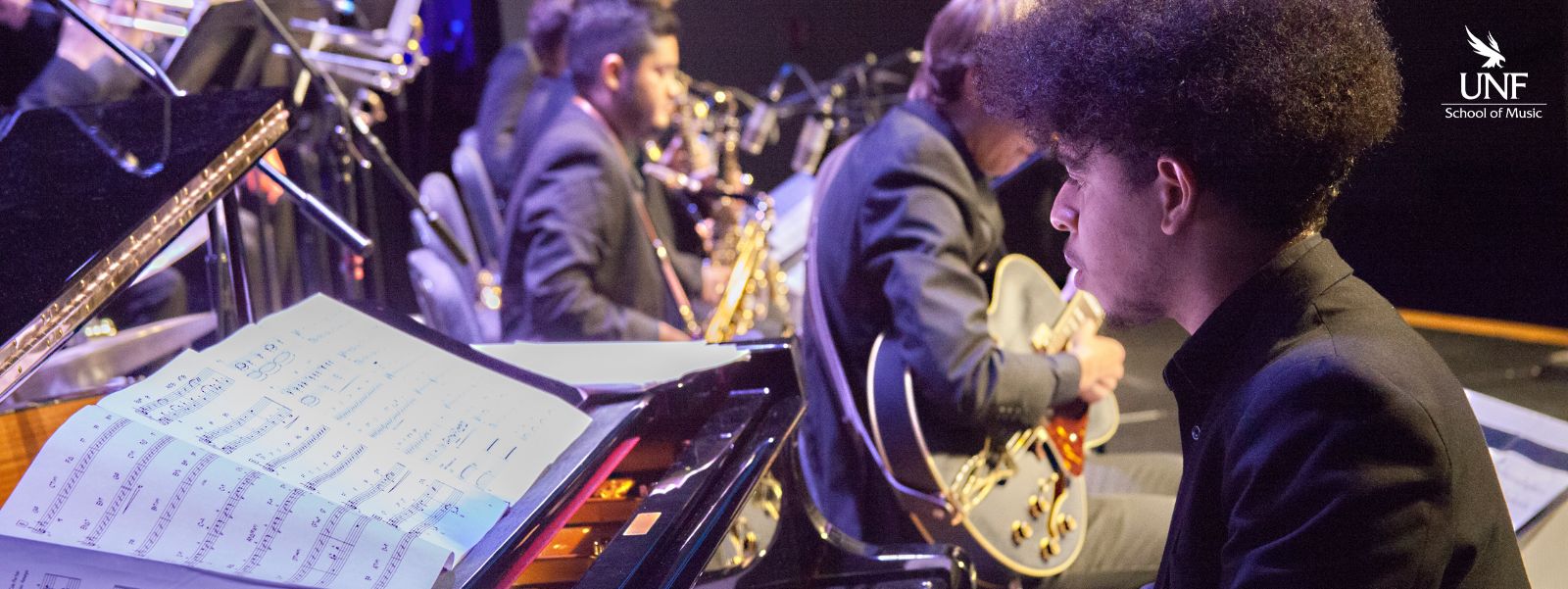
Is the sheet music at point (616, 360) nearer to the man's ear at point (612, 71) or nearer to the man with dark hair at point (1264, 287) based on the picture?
the man with dark hair at point (1264, 287)

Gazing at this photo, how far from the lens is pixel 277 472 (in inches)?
34.9

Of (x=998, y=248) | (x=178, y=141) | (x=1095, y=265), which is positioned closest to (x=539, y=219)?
(x=998, y=248)

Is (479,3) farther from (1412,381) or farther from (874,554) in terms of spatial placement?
(1412,381)

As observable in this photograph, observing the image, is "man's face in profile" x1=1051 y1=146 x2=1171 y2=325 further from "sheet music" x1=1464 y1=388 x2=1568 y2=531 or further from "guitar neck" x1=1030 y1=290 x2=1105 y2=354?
"guitar neck" x1=1030 y1=290 x2=1105 y2=354

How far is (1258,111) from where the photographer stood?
39.4 inches

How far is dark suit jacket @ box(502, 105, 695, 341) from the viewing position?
2.88m

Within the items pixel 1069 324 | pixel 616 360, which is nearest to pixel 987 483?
pixel 1069 324

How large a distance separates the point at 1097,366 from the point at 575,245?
1.33 meters

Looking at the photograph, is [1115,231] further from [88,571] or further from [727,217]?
[727,217]

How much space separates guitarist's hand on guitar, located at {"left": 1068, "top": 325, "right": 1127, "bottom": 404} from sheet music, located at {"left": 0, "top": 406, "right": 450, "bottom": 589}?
158 cm

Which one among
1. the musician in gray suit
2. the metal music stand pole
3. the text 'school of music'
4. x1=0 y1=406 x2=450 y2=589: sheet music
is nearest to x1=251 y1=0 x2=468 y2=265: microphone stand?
the text 'school of music'

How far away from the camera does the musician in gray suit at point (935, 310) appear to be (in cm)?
200

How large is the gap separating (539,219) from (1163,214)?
6.79 feet

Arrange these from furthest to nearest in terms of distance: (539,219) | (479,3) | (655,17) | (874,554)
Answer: (479,3)
(655,17)
(539,219)
(874,554)
